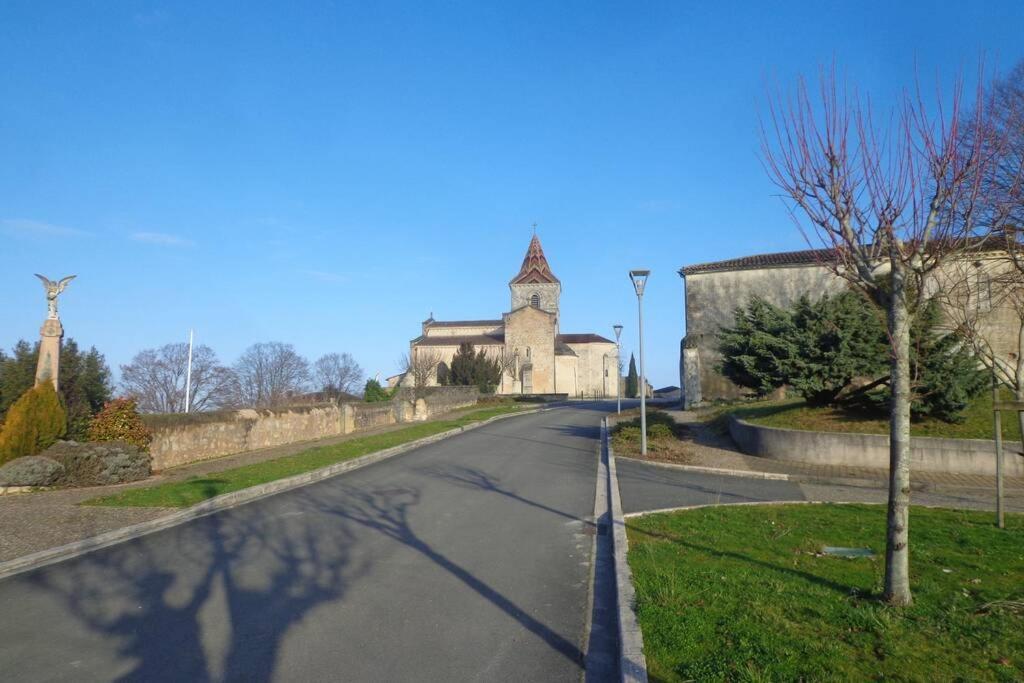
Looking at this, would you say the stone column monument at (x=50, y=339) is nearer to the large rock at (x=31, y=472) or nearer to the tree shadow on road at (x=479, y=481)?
the large rock at (x=31, y=472)

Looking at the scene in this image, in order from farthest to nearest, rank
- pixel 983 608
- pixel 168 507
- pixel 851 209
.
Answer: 1. pixel 168 507
2. pixel 851 209
3. pixel 983 608

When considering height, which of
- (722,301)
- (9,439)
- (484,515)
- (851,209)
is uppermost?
(722,301)

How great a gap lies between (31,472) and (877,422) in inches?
717

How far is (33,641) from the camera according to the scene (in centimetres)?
514

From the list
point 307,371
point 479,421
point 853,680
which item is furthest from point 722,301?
point 307,371

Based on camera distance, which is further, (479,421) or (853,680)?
(479,421)

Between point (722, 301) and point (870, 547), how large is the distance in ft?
98.7

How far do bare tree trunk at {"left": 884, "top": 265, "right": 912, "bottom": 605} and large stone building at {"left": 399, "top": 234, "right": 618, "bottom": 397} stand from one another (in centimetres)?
5717

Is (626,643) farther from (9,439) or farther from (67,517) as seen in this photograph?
(9,439)

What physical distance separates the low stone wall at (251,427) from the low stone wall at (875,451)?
48.0 feet

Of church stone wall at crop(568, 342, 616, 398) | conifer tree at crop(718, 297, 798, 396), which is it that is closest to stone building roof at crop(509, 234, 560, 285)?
church stone wall at crop(568, 342, 616, 398)

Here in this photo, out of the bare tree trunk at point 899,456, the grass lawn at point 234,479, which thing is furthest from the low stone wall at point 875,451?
the grass lawn at point 234,479

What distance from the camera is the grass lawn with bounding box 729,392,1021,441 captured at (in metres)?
15.1

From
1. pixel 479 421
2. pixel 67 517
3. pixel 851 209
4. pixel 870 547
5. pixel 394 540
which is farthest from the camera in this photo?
pixel 479 421
